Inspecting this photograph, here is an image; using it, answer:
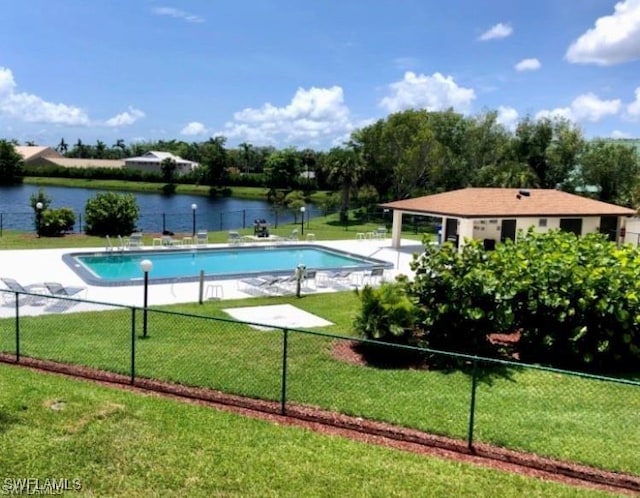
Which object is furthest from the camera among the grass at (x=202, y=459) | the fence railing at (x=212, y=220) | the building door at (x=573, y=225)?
the fence railing at (x=212, y=220)

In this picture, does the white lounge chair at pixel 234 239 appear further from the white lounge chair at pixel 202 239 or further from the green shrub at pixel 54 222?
the green shrub at pixel 54 222

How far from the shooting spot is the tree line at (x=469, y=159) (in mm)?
Result: 42062

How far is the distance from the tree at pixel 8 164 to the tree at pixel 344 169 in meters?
71.0

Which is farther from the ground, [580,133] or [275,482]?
[580,133]

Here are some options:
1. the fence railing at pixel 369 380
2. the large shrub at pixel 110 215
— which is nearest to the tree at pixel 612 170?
the large shrub at pixel 110 215

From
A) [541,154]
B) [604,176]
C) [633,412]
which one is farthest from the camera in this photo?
[541,154]

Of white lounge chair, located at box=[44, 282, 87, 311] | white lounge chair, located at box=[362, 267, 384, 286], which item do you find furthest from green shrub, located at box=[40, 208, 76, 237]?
white lounge chair, located at box=[362, 267, 384, 286]

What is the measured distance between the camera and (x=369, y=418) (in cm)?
766

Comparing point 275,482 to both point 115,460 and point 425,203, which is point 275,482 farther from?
point 425,203

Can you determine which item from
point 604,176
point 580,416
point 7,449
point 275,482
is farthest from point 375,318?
point 604,176

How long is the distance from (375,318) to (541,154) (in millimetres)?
39768

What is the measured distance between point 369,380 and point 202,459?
3889 millimetres

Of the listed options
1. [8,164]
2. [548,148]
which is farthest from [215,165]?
[548,148]

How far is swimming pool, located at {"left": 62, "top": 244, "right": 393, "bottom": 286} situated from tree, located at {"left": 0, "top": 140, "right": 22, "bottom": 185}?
81149mm
